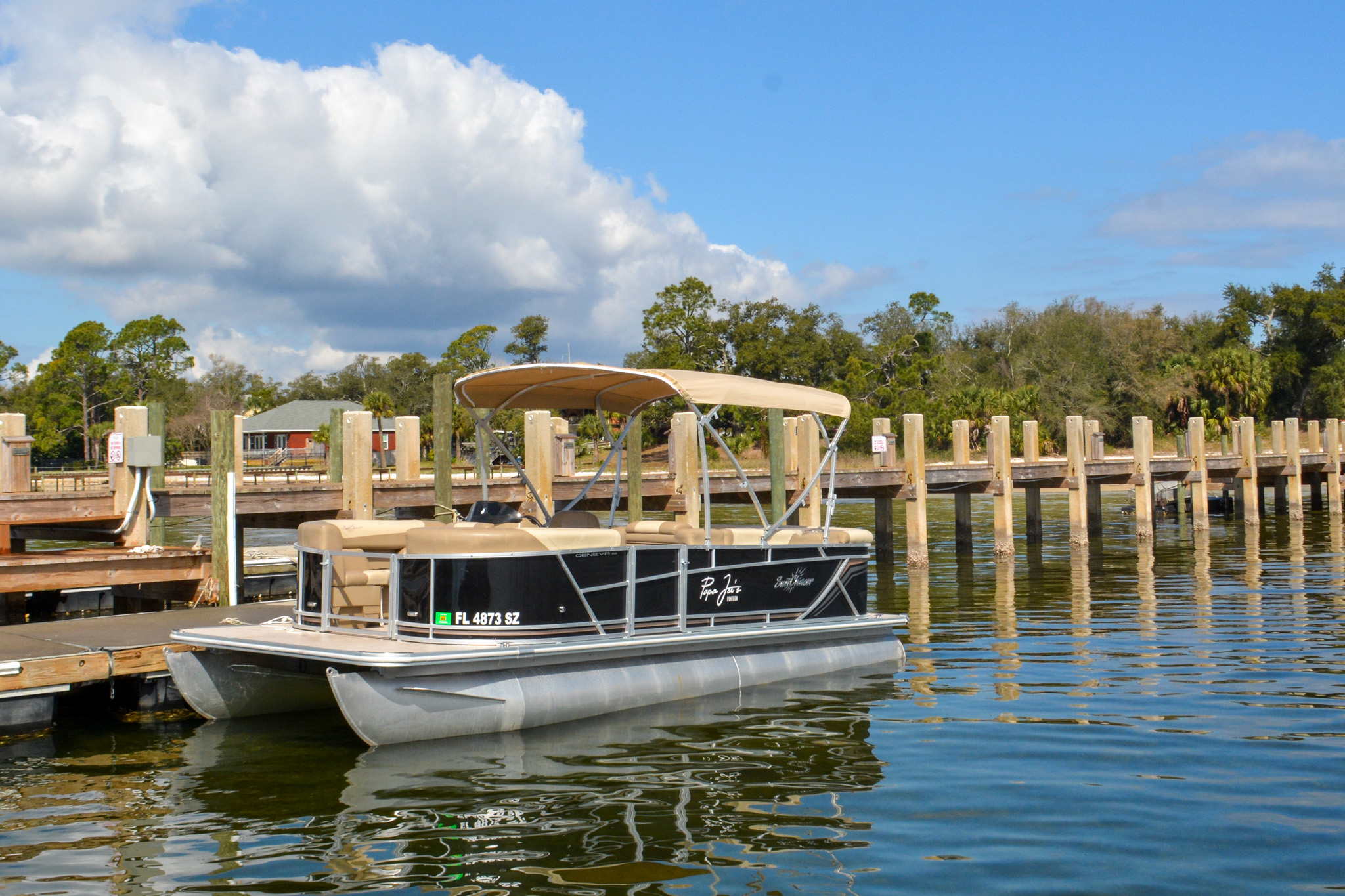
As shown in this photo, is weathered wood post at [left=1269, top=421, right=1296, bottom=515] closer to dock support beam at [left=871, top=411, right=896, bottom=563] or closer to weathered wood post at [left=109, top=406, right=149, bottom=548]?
dock support beam at [left=871, top=411, right=896, bottom=563]

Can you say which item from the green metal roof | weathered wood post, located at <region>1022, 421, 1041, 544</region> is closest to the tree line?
the green metal roof

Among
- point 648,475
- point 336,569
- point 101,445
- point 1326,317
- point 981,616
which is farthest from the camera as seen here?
point 101,445

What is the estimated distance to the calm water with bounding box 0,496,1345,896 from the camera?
5.87 m

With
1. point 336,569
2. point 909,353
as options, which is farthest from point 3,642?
point 909,353

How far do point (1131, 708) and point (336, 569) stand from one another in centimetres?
692

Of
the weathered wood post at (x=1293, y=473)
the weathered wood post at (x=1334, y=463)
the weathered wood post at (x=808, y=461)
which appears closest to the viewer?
the weathered wood post at (x=808, y=461)

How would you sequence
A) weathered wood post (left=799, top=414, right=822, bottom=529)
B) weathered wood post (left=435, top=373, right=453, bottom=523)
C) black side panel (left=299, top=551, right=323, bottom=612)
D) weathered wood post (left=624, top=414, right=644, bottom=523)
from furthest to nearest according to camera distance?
weathered wood post (left=799, top=414, right=822, bottom=529), weathered wood post (left=624, top=414, right=644, bottom=523), weathered wood post (left=435, top=373, right=453, bottom=523), black side panel (left=299, top=551, right=323, bottom=612)

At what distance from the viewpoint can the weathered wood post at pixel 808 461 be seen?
18203mm

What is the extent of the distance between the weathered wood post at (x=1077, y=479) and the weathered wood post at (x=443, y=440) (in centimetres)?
1459

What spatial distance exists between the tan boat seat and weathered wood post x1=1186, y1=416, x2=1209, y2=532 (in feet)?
76.5

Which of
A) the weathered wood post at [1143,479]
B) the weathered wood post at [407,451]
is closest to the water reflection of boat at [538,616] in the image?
the weathered wood post at [407,451]

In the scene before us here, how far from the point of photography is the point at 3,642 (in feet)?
31.3

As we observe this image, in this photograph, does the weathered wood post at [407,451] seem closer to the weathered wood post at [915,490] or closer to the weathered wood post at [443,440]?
the weathered wood post at [443,440]

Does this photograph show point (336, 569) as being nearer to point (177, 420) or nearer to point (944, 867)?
point (944, 867)
